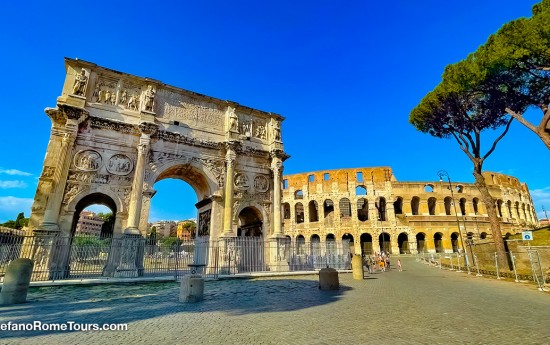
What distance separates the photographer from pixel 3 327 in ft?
14.2

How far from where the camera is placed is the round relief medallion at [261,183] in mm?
17312

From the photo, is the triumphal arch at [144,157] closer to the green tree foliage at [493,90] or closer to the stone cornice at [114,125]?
the stone cornice at [114,125]

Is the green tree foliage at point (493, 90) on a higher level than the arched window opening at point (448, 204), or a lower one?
higher

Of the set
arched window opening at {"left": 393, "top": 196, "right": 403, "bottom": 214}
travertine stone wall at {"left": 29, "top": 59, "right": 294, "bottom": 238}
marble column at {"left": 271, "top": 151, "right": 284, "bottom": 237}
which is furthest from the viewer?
arched window opening at {"left": 393, "top": 196, "right": 403, "bottom": 214}

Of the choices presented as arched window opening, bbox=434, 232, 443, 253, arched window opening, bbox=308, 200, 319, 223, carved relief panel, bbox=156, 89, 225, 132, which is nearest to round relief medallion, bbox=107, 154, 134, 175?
carved relief panel, bbox=156, 89, 225, 132

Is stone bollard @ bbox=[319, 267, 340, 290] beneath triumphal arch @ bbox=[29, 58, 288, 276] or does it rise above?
beneath

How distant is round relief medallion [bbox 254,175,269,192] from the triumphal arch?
7 cm

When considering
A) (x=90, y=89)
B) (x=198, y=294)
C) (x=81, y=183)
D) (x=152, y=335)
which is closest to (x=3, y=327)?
(x=152, y=335)

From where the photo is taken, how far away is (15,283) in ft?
21.2

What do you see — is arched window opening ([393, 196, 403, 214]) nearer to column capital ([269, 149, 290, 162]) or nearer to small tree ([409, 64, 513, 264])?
small tree ([409, 64, 513, 264])

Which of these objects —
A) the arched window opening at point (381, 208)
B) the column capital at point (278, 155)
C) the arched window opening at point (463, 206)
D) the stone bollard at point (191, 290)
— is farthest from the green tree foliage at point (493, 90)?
the arched window opening at point (463, 206)

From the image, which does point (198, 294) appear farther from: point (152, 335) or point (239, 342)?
point (239, 342)

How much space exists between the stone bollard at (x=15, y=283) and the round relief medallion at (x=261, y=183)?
11747mm

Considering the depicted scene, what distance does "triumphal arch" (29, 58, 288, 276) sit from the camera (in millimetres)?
12391
